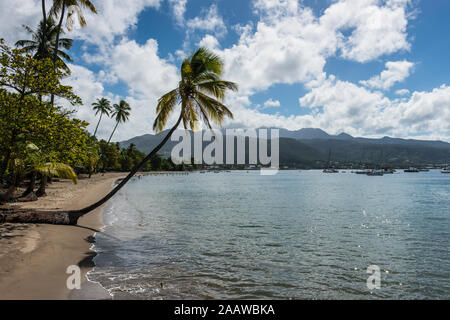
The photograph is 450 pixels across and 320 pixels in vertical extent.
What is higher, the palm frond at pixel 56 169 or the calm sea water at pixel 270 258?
the palm frond at pixel 56 169

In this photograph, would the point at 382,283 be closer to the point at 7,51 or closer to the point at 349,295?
the point at 349,295

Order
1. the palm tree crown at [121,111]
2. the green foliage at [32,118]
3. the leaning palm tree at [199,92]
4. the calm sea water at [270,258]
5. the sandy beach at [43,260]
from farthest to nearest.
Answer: the palm tree crown at [121,111] → the leaning palm tree at [199,92] → the green foliage at [32,118] → the calm sea water at [270,258] → the sandy beach at [43,260]

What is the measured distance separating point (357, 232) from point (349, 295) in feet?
28.1

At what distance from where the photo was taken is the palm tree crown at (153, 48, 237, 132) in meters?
14.3

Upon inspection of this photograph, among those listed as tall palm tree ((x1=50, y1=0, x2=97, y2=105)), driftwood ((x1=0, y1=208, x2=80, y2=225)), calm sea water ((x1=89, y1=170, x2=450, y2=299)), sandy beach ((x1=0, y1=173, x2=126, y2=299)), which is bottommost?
calm sea water ((x1=89, y1=170, x2=450, y2=299))

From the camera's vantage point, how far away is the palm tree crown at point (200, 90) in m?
14.3

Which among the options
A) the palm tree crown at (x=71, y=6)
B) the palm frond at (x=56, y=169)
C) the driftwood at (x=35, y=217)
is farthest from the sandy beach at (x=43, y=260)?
the palm tree crown at (x=71, y=6)

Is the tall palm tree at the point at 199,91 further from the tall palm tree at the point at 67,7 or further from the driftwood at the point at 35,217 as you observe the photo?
the tall palm tree at the point at 67,7

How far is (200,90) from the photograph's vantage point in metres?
14.6

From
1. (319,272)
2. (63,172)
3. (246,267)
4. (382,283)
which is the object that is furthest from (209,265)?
(63,172)

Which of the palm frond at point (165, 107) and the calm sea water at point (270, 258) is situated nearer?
the calm sea water at point (270, 258)

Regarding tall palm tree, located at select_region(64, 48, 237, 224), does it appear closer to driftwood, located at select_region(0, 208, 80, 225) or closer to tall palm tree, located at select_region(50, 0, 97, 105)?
driftwood, located at select_region(0, 208, 80, 225)

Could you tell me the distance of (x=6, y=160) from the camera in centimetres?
1108

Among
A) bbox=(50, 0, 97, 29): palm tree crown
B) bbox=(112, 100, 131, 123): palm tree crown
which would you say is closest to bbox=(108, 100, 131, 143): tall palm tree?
bbox=(112, 100, 131, 123): palm tree crown
